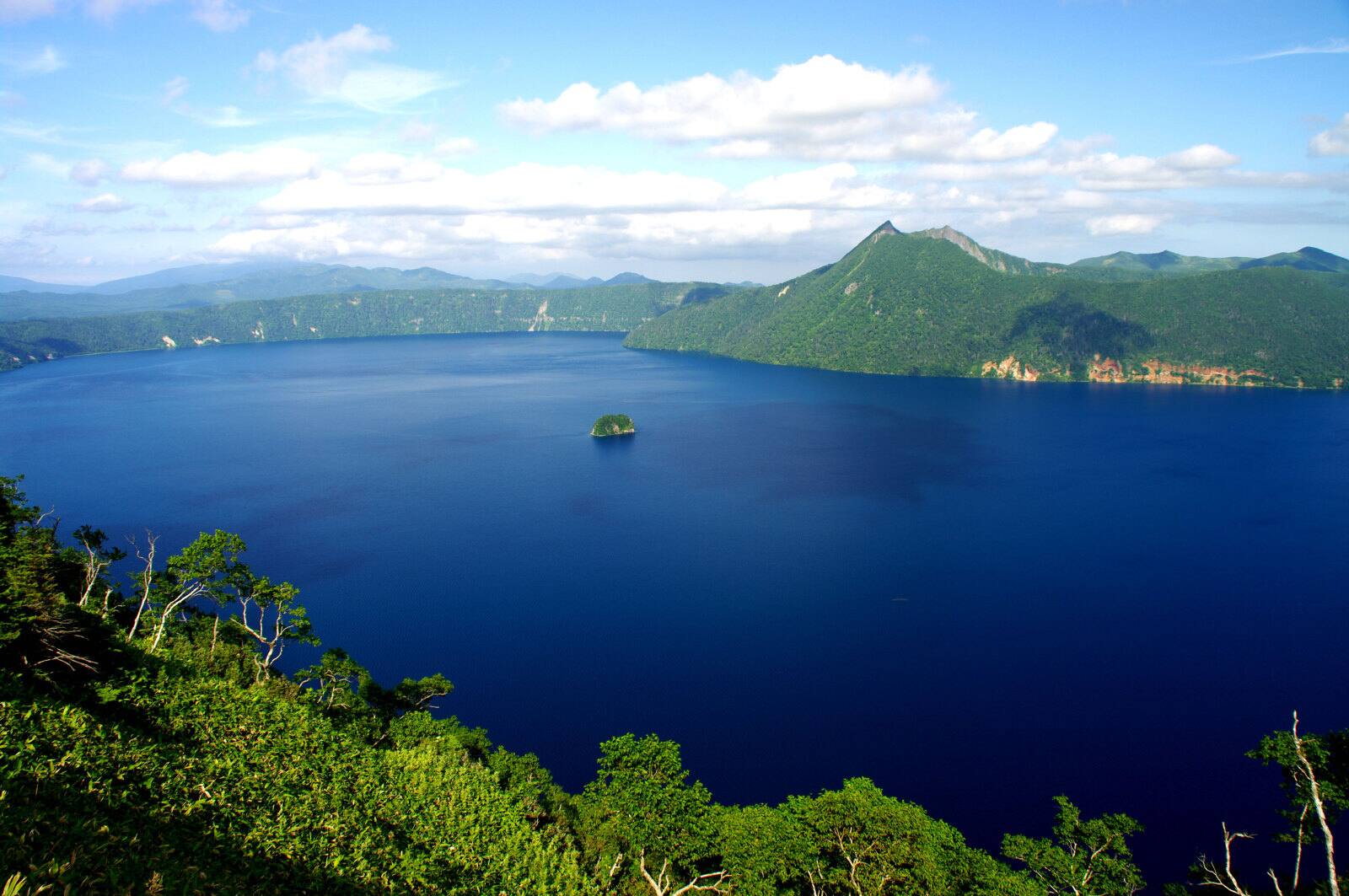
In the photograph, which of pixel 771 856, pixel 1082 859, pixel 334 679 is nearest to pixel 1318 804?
pixel 1082 859

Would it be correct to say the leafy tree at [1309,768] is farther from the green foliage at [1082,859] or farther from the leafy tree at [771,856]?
the leafy tree at [771,856]

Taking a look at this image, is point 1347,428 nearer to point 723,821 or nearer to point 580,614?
point 580,614

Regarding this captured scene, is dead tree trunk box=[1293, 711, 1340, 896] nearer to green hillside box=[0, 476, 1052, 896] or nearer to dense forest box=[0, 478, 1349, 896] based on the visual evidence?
dense forest box=[0, 478, 1349, 896]

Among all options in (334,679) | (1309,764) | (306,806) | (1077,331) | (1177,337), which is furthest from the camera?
(1077,331)

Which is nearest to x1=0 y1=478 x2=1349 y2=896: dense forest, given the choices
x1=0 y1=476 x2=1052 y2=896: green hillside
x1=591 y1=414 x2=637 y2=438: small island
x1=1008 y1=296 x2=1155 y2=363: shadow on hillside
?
x1=0 y1=476 x2=1052 y2=896: green hillside

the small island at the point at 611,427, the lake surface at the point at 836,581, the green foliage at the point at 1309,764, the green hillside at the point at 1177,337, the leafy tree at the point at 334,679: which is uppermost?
the green hillside at the point at 1177,337

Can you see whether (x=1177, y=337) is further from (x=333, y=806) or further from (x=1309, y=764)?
(x=333, y=806)

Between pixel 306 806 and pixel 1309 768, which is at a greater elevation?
pixel 306 806

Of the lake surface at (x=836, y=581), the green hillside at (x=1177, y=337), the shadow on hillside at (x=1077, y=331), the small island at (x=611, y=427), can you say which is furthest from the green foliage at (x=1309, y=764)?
the shadow on hillside at (x=1077, y=331)
